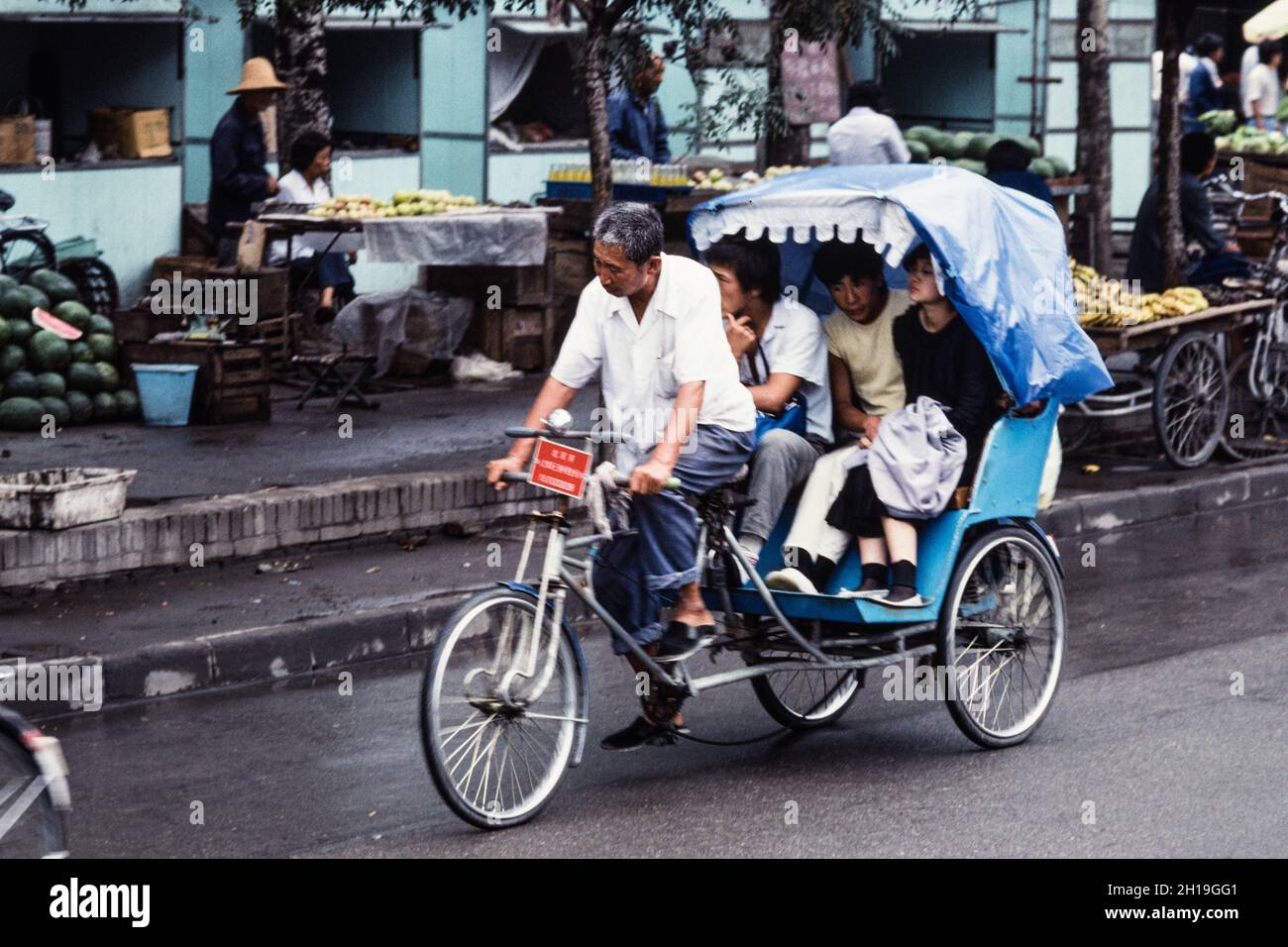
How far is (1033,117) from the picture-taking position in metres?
22.7

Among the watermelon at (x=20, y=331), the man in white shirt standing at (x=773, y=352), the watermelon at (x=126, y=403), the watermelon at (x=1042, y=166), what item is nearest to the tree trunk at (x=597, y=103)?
the watermelon at (x=126, y=403)

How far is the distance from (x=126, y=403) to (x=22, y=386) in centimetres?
59

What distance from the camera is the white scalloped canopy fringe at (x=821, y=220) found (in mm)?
6289

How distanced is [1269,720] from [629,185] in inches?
332

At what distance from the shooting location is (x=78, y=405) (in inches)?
445

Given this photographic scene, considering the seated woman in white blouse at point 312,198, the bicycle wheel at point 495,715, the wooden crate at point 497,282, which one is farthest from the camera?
the wooden crate at point 497,282

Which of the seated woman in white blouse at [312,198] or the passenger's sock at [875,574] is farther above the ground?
the seated woman in white blouse at [312,198]

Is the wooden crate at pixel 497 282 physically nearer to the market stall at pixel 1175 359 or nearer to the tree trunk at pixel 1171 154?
the market stall at pixel 1175 359

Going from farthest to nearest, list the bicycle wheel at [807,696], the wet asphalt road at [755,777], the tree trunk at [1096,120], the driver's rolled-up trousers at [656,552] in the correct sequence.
Answer: the tree trunk at [1096,120]
the bicycle wheel at [807,696]
the driver's rolled-up trousers at [656,552]
the wet asphalt road at [755,777]

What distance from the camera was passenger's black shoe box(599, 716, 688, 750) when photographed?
6.05 m

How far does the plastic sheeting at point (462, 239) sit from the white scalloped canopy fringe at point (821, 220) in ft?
19.4

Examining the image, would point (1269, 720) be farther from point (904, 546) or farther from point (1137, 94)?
point (1137, 94)

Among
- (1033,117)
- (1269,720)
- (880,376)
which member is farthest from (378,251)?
(1033,117)

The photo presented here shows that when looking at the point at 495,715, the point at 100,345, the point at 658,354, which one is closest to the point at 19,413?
the point at 100,345
